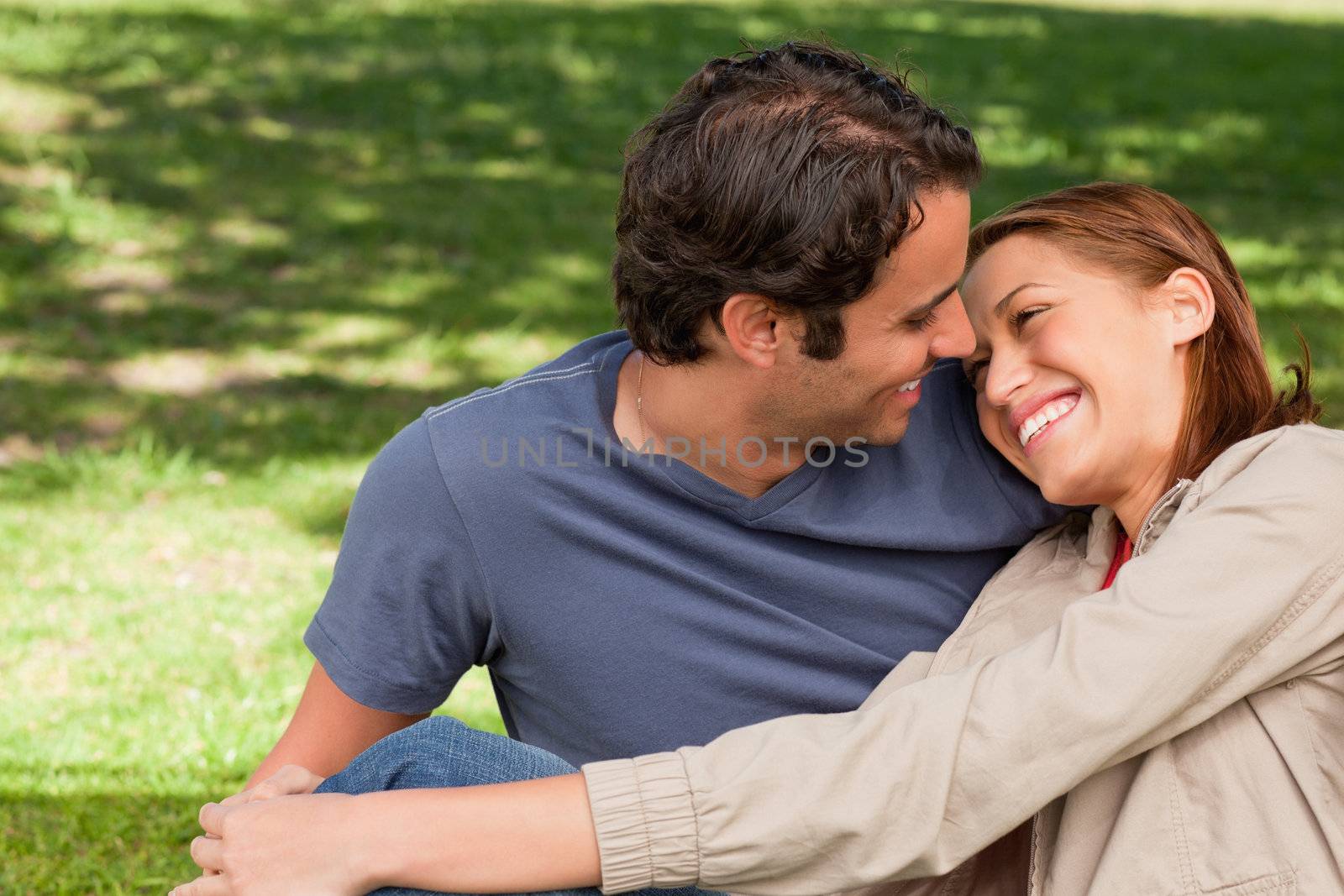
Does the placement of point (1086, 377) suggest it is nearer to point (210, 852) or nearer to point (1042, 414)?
point (1042, 414)

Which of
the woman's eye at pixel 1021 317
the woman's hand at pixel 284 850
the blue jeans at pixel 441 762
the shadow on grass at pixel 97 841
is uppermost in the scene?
the woman's eye at pixel 1021 317

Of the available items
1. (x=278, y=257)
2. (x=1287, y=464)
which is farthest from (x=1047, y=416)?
(x=278, y=257)

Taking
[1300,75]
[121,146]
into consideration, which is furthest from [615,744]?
[1300,75]

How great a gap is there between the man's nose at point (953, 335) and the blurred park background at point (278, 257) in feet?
1.92

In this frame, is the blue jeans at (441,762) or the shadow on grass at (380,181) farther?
the shadow on grass at (380,181)

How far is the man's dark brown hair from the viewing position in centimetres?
233

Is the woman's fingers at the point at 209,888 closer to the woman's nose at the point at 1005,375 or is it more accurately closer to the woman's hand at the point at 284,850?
the woman's hand at the point at 284,850

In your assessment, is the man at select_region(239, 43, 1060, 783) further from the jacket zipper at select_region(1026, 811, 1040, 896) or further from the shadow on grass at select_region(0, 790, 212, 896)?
the shadow on grass at select_region(0, 790, 212, 896)

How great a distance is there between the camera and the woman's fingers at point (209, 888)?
207 cm

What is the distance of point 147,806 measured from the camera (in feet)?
11.3

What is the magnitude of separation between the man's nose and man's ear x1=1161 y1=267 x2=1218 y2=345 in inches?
12.4

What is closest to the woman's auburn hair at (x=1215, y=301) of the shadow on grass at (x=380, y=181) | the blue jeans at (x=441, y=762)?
the blue jeans at (x=441, y=762)

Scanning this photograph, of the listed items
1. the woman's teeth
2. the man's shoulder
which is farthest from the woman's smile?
the man's shoulder

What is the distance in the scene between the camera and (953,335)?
2.42 meters
